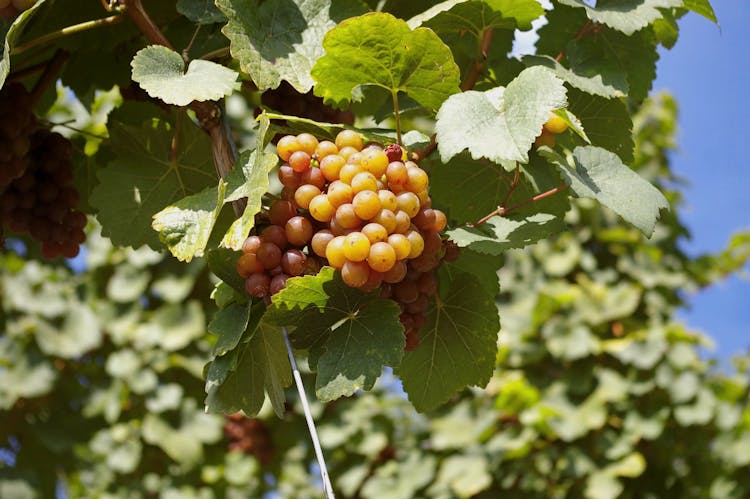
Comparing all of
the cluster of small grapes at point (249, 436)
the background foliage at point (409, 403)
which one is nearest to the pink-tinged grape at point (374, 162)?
the background foliage at point (409, 403)

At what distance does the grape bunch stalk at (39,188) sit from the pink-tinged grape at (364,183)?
0.46m

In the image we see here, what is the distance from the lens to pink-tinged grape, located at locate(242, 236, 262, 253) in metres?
0.69

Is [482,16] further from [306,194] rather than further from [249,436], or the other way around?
[249,436]

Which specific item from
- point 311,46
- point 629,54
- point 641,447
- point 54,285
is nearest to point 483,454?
point 641,447

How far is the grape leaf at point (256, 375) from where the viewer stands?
29.0 inches

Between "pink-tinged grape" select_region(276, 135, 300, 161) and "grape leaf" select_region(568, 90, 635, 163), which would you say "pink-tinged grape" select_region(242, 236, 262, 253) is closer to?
"pink-tinged grape" select_region(276, 135, 300, 161)

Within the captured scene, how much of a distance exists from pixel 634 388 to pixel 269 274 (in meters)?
2.56

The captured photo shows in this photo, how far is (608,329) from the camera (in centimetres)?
318

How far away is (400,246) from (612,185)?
0.71 feet

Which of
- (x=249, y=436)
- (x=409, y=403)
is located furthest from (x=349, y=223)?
(x=249, y=436)

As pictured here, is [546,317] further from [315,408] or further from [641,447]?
[315,408]

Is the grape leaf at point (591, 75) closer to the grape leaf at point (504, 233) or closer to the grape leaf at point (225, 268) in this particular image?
the grape leaf at point (504, 233)

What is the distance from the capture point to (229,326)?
2.30ft

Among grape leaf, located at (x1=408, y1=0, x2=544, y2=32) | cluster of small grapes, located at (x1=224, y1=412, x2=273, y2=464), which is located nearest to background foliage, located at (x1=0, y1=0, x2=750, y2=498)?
cluster of small grapes, located at (x1=224, y1=412, x2=273, y2=464)
